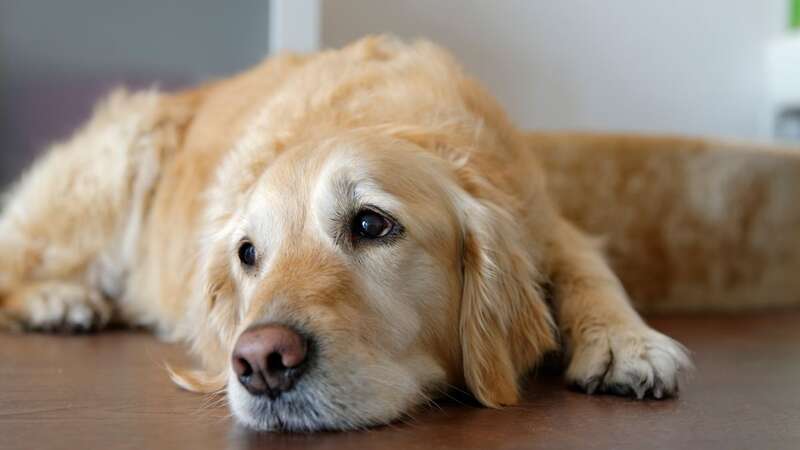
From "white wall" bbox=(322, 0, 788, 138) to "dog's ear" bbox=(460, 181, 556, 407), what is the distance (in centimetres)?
267

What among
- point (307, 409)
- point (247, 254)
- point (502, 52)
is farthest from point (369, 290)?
point (502, 52)

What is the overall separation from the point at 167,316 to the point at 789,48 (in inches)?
165

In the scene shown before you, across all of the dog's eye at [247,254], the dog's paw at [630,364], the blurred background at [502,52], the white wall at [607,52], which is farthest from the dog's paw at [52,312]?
the white wall at [607,52]

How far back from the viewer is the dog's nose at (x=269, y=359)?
164cm

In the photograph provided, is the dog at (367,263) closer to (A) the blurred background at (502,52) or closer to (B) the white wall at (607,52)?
(A) the blurred background at (502,52)

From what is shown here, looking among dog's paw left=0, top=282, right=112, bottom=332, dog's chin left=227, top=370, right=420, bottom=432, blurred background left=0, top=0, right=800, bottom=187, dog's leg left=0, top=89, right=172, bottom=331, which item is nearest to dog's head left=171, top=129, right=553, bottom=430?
dog's chin left=227, top=370, right=420, bottom=432

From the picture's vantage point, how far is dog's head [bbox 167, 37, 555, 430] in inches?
67.9

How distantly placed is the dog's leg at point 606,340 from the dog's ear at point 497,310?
0.10 metres

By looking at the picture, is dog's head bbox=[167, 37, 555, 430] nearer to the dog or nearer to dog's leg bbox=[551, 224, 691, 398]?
the dog

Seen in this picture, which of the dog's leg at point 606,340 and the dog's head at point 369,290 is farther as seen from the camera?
the dog's leg at point 606,340

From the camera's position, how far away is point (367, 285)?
190 cm

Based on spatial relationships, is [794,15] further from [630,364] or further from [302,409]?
[302,409]

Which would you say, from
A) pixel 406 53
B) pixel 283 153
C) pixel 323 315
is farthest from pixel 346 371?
pixel 406 53

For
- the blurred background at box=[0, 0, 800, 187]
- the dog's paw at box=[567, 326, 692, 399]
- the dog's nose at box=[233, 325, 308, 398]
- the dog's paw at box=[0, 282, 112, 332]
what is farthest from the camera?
the blurred background at box=[0, 0, 800, 187]
